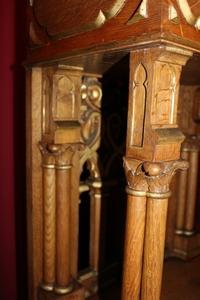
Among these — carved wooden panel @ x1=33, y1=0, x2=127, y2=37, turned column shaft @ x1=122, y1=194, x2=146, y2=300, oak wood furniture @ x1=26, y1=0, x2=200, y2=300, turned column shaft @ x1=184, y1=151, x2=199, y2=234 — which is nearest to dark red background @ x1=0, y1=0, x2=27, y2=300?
oak wood furniture @ x1=26, y1=0, x2=200, y2=300

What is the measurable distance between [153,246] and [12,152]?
34.0 inches

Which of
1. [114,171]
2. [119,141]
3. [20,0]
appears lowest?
[114,171]

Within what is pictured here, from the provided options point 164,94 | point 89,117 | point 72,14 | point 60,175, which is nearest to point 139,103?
point 164,94

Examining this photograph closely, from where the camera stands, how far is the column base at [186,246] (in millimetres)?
1656

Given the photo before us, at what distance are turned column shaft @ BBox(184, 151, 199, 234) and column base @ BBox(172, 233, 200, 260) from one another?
0.04 metres

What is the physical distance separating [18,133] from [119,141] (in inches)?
18.6

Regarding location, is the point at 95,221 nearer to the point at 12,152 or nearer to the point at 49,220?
the point at 49,220

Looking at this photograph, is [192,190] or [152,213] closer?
[152,213]

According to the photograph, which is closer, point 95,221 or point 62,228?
point 62,228

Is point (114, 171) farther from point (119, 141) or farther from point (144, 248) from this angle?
point (144, 248)

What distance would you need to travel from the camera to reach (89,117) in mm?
1333

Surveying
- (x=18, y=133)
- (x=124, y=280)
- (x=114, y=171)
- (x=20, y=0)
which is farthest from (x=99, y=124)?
(x=124, y=280)

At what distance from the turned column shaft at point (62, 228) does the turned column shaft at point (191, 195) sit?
2.45 ft

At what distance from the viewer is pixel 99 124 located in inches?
54.4
